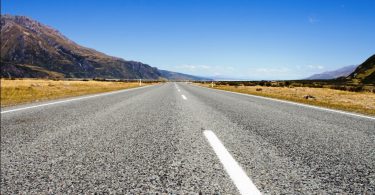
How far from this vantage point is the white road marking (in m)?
2.83

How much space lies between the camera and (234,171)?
132 inches

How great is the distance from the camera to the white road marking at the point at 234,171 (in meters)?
2.83

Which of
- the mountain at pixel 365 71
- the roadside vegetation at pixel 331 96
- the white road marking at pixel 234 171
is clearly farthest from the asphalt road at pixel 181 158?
the mountain at pixel 365 71

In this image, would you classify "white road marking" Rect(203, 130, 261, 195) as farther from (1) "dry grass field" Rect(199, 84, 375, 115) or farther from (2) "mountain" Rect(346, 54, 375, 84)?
(2) "mountain" Rect(346, 54, 375, 84)

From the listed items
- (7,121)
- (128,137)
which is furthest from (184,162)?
(7,121)

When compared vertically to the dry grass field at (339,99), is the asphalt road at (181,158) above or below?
above

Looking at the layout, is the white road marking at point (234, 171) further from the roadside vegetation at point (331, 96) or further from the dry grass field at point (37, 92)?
the dry grass field at point (37, 92)

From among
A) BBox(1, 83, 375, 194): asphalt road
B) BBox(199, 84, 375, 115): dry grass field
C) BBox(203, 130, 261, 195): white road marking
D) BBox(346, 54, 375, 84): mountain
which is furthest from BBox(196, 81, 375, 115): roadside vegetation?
BBox(346, 54, 375, 84): mountain

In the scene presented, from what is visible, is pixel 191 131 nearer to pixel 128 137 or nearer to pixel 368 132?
pixel 128 137

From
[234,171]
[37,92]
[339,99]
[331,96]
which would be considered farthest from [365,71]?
[234,171]

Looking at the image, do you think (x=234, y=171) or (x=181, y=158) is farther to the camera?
(x=181, y=158)

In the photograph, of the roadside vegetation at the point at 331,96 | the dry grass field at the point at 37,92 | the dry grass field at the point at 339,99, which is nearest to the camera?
the dry grass field at the point at 339,99

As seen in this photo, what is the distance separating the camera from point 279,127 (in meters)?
6.38

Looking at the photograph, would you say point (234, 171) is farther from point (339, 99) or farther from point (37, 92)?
point (37, 92)
